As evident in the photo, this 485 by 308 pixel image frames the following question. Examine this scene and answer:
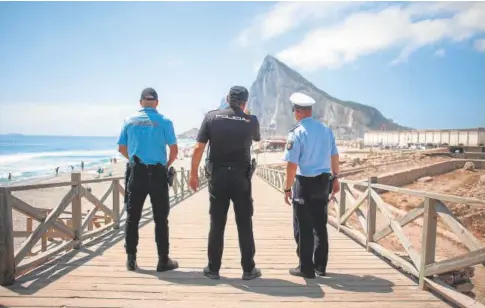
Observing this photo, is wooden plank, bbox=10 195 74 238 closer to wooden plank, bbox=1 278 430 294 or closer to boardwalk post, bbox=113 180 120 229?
wooden plank, bbox=1 278 430 294

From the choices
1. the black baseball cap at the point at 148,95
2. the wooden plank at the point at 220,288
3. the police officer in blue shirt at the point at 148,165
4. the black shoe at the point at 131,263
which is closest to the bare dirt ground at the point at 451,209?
the wooden plank at the point at 220,288

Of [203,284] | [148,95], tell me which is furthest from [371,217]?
[148,95]

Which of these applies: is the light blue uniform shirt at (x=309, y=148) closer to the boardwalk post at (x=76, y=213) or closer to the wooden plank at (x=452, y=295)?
the wooden plank at (x=452, y=295)

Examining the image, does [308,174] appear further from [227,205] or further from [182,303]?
[182,303]

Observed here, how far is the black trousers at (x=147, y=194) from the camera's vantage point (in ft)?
11.9

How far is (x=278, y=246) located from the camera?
506 cm

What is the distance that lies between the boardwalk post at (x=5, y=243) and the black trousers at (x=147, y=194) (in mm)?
1133

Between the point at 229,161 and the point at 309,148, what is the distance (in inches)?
34.7

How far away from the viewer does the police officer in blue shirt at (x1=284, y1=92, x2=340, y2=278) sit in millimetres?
3438

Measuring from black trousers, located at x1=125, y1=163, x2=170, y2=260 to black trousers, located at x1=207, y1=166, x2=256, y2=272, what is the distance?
0.65m

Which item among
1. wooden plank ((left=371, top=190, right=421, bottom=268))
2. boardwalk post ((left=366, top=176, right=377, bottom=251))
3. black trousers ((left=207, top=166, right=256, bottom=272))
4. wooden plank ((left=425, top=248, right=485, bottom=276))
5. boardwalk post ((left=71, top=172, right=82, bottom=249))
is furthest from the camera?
boardwalk post ((left=366, top=176, right=377, bottom=251))

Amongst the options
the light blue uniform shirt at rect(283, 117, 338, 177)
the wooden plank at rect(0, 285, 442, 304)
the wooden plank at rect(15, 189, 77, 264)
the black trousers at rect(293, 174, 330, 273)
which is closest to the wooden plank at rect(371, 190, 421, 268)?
the wooden plank at rect(0, 285, 442, 304)

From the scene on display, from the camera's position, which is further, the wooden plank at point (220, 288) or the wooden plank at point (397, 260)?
the wooden plank at point (397, 260)

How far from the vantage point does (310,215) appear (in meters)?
3.50
